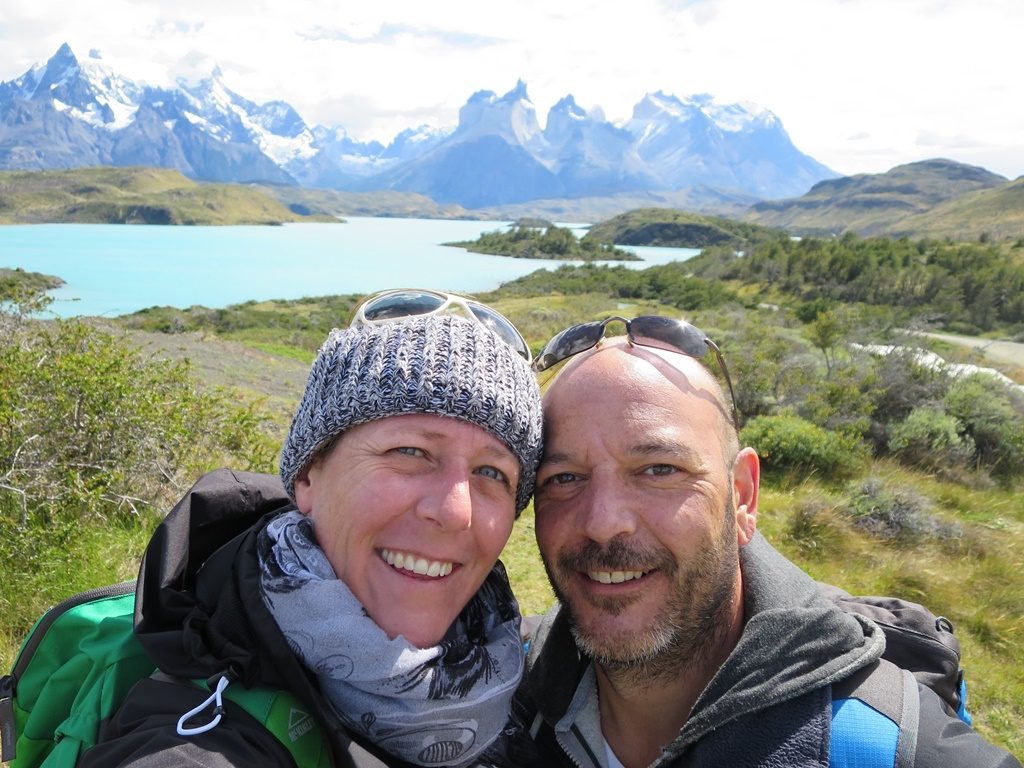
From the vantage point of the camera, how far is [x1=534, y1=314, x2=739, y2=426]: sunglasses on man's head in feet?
7.79

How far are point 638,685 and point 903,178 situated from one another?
22867cm

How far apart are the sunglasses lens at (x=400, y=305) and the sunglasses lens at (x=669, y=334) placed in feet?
2.49

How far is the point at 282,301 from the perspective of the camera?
5675 cm

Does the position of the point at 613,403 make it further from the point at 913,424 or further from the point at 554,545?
the point at 913,424

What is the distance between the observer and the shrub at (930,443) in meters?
9.49

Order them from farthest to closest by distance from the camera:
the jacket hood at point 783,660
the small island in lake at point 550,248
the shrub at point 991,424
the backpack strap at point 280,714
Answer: the small island in lake at point 550,248
the shrub at point 991,424
the jacket hood at point 783,660
the backpack strap at point 280,714

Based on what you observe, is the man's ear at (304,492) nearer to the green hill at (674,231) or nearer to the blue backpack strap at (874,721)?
the blue backpack strap at (874,721)

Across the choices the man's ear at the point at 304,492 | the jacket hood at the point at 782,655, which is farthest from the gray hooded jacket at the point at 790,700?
the man's ear at the point at 304,492

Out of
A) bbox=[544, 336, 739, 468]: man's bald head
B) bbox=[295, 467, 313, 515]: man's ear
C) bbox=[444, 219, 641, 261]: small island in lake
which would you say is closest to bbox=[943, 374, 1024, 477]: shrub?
bbox=[544, 336, 739, 468]: man's bald head

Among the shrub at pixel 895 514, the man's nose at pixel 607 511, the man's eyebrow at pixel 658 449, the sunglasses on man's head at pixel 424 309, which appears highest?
the sunglasses on man's head at pixel 424 309

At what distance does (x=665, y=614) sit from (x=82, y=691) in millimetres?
1572

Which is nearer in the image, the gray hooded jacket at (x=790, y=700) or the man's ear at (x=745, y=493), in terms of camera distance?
the gray hooded jacket at (x=790, y=700)

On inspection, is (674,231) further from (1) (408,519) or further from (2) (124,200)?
(1) (408,519)

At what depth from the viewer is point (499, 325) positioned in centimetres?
221
